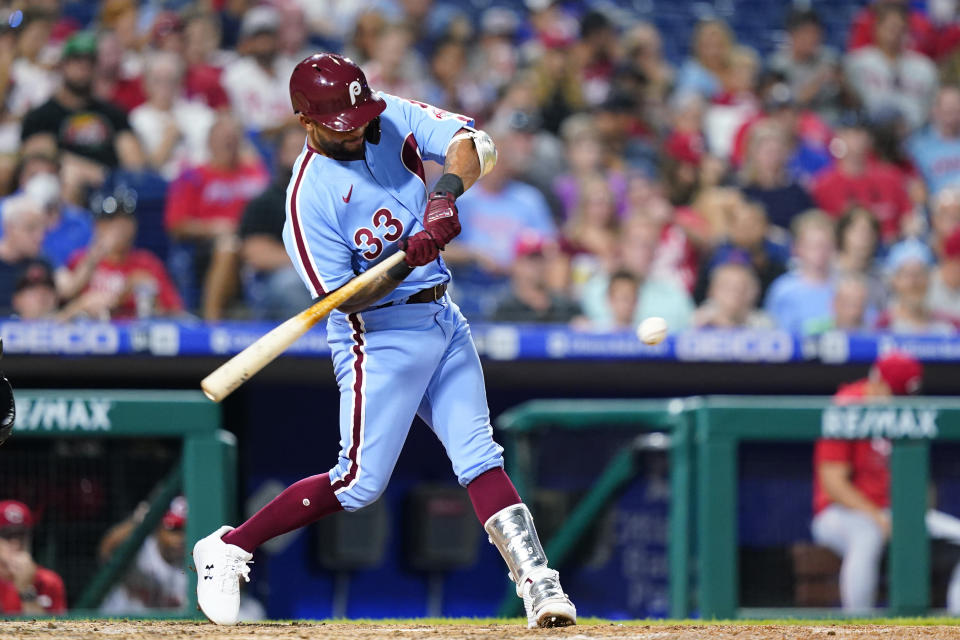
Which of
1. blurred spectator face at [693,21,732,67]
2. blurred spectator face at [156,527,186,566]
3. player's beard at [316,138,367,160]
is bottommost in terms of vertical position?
blurred spectator face at [156,527,186,566]

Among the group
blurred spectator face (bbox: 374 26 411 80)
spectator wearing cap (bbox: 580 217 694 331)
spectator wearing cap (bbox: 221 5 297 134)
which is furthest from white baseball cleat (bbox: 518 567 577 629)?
blurred spectator face (bbox: 374 26 411 80)

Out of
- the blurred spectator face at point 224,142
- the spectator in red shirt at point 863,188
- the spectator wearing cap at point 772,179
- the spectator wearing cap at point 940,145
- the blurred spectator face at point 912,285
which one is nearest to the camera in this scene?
the blurred spectator face at point 912,285

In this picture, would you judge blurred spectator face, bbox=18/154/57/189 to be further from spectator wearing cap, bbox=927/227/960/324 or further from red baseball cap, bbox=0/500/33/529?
spectator wearing cap, bbox=927/227/960/324

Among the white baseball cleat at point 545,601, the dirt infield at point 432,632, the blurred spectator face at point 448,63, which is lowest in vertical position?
the dirt infield at point 432,632

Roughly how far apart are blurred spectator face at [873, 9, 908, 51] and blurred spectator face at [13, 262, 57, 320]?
6178 mm

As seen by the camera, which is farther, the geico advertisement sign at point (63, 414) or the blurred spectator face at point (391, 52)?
the blurred spectator face at point (391, 52)

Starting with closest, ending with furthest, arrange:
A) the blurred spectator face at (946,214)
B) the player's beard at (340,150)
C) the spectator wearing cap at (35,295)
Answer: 1. the player's beard at (340,150)
2. the spectator wearing cap at (35,295)
3. the blurred spectator face at (946,214)

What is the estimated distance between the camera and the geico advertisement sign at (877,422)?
5.02 meters

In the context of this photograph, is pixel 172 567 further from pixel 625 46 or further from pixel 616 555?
pixel 625 46

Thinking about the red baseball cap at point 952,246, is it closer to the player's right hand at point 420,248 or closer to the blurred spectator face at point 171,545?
the blurred spectator face at point 171,545

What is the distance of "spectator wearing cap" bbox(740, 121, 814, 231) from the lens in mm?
8266

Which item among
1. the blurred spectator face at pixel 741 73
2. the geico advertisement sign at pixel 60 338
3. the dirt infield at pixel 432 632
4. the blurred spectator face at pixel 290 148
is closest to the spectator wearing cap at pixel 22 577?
the dirt infield at pixel 432 632

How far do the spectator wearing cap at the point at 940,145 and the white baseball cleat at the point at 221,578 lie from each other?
21.5ft

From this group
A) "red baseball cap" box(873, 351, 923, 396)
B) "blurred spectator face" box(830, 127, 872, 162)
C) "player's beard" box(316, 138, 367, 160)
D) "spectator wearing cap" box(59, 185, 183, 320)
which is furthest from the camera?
"blurred spectator face" box(830, 127, 872, 162)
